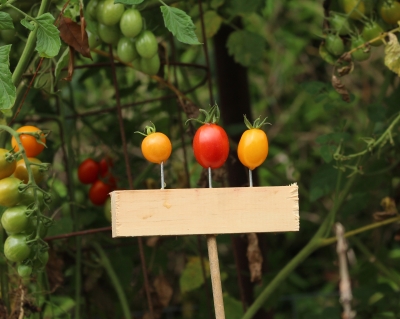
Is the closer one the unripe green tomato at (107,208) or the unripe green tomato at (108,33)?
the unripe green tomato at (108,33)

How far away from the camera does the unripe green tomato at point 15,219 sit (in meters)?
0.86

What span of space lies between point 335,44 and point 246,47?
0.33 m

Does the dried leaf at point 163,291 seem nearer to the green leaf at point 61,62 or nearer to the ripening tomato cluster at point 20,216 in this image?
the ripening tomato cluster at point 20,216

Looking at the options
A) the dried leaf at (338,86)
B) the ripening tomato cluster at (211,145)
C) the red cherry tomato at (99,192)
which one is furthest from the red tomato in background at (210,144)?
the red cherry tomato at (99,192)

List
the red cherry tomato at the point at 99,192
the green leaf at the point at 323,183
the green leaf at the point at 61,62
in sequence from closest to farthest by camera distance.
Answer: the green leaf at the point at 61,62
the green leaf at the point at 323,183
the red cherry tomato at the point at 99,192

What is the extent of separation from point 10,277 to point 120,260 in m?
0.36

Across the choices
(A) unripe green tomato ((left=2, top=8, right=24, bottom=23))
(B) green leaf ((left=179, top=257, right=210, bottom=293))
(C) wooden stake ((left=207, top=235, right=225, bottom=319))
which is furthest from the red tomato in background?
(B) green leaf ((left=179, top=257, right=210, bottom=293))

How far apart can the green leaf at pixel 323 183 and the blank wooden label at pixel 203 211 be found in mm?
462

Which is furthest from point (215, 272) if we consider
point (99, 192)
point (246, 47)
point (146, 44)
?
point (246, 47)

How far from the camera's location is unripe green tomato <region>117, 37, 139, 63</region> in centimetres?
101

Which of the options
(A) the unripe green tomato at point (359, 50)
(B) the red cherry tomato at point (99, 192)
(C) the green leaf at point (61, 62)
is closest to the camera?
(C) the green leaf at point (61, 62)

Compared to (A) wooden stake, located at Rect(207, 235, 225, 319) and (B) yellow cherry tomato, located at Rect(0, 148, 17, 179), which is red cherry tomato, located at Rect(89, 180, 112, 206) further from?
(A) wooden stake, located at Rect(207, 235, 225, 319)

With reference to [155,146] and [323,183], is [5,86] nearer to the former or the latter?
[155,146]

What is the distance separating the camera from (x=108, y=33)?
1.03 meters
